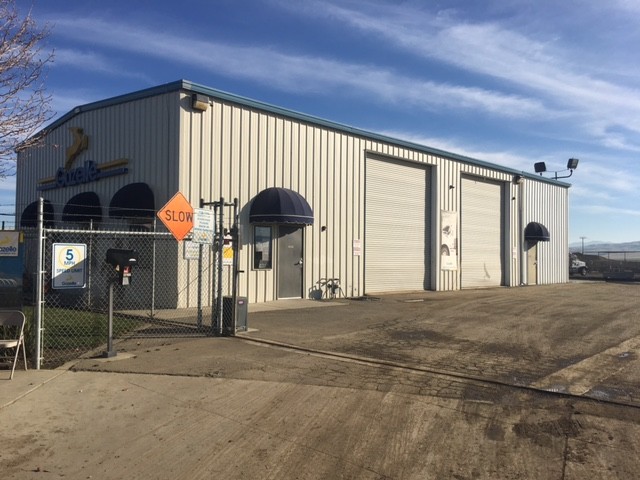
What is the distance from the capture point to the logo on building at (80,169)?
1647cm

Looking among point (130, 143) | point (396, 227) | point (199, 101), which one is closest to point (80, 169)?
point (130, 143)

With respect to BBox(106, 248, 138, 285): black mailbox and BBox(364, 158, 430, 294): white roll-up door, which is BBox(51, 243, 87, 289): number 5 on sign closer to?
BBox(106, 248, 138, 285): black mailbox

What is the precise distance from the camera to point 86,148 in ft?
59.0

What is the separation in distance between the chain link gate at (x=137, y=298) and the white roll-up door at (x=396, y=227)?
23.4ft

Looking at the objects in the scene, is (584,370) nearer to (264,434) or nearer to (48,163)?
(264,434)

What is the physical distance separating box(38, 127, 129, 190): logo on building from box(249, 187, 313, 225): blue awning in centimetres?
403

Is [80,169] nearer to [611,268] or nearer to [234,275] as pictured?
[234,275]

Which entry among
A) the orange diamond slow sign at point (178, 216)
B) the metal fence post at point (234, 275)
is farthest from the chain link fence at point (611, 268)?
the orange diamond slow sign at point (178, 216)

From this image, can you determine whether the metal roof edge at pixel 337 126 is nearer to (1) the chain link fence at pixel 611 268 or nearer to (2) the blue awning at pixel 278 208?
(2) the blue awning at pixel 278 208

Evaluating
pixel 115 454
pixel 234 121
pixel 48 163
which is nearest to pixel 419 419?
pixel 115 454

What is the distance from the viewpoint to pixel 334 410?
19.2 ft

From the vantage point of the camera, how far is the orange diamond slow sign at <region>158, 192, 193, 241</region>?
9.59m

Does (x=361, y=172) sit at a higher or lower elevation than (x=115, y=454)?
higher

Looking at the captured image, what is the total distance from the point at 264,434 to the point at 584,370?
5.08 metres
